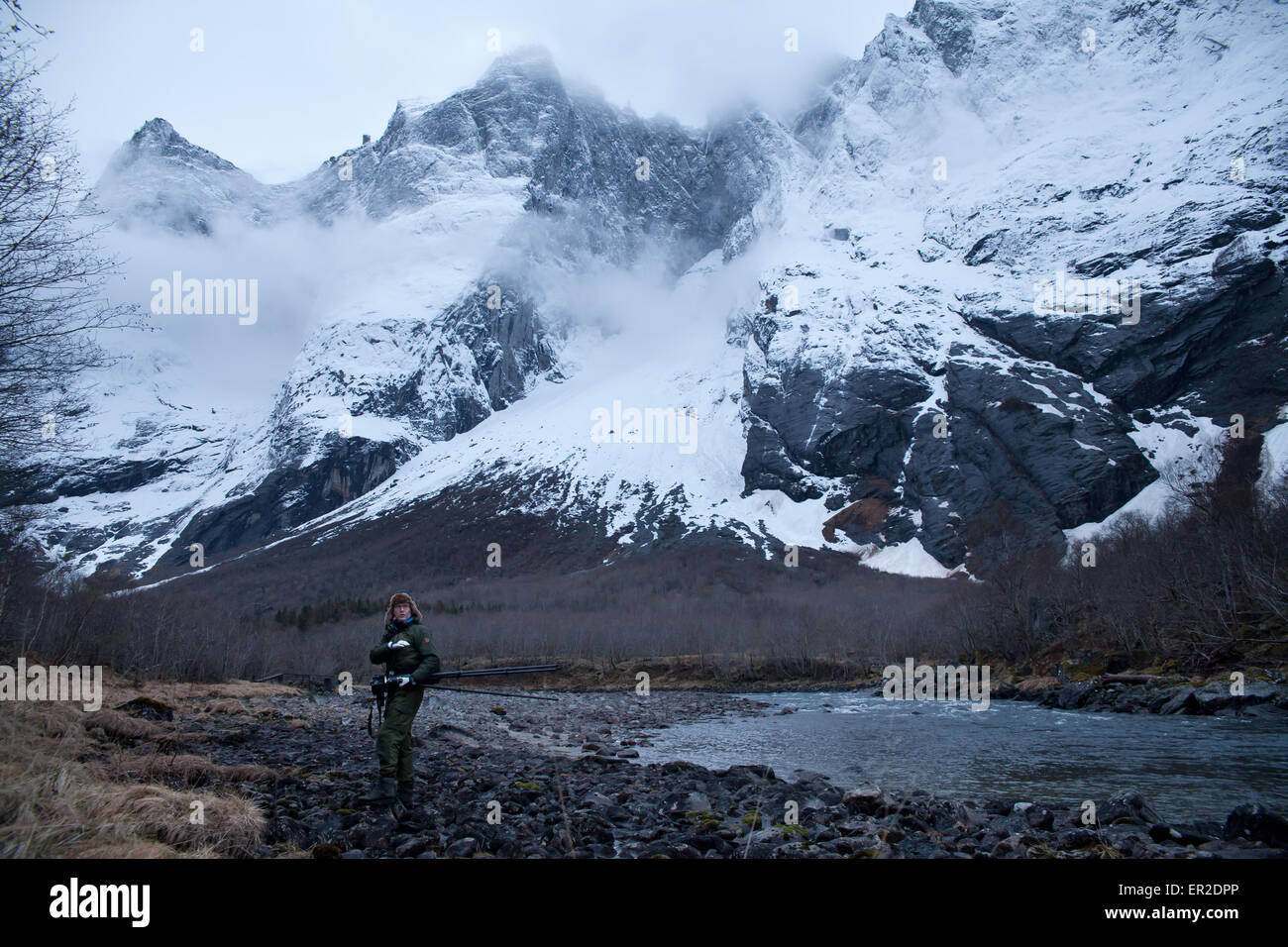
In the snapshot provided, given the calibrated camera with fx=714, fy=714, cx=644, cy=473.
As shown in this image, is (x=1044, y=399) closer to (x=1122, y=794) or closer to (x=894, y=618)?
(x=894, y=618)

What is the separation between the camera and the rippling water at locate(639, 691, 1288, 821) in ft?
51.9

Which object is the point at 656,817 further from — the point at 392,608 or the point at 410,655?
the point at 392,608

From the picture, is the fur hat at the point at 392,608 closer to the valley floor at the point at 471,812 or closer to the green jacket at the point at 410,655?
the green jacket at the point at 410,655

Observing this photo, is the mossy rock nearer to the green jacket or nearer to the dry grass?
the dry grass

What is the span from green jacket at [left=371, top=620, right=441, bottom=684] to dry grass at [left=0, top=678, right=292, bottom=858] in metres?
2.42

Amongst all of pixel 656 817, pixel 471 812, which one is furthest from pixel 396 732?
pixel 656 817

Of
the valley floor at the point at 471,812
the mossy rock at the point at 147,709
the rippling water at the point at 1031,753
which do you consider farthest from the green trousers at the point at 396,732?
the mossy rock at the point at 147,709

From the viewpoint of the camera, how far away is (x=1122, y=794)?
42.0 ft

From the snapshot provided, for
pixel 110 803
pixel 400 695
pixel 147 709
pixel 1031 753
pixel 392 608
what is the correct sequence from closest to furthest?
pixel 110 803, pixel 400 695, pixel 392 608, pixel 147 709, pixel 1031 753

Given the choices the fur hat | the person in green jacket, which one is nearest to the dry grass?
the person in green jacket

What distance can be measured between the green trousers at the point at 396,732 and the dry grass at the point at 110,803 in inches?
75.1

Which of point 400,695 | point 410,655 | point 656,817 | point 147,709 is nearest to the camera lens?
point 400,695

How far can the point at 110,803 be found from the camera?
6617 millimetres

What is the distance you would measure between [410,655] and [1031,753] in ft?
67.3
